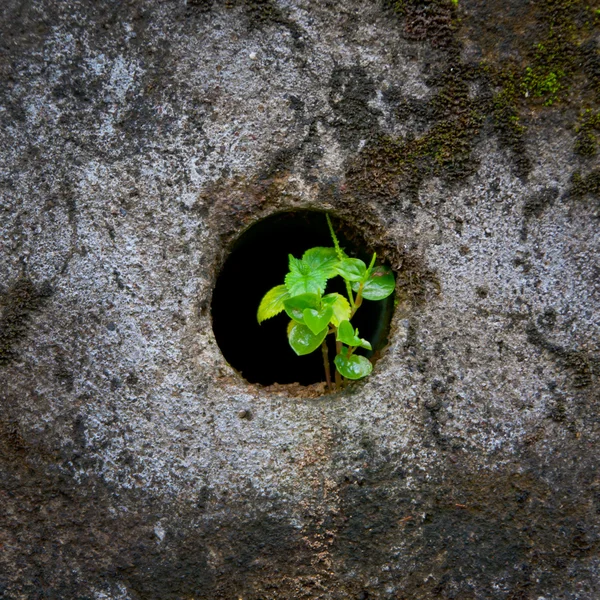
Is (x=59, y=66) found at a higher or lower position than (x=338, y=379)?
higher

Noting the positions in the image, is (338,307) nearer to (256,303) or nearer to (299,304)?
(299,304)

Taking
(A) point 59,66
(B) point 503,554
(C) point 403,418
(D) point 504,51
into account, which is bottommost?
(B) point 503,554

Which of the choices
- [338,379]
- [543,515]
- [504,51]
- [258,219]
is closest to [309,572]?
[338,379]

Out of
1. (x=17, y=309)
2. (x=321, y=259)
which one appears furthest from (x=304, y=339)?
(x=17, y=309)

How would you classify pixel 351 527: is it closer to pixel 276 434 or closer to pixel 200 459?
pixel 276 434

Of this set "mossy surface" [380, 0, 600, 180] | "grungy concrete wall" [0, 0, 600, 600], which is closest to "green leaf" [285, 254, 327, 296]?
"grungy concrete wall" [0, 0, 600, 600]

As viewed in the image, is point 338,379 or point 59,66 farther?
point 338,379
